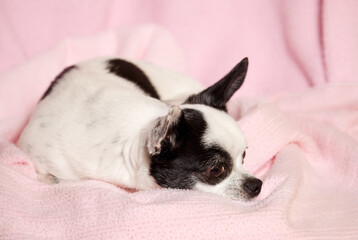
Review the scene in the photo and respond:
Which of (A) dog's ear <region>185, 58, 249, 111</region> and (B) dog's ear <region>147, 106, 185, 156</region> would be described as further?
(A) dog's ear <region>185, 58, 249, 111</region>

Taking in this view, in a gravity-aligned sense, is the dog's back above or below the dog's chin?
above

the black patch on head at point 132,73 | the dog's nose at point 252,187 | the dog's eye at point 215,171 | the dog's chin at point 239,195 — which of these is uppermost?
the black patch on head at point 132,73

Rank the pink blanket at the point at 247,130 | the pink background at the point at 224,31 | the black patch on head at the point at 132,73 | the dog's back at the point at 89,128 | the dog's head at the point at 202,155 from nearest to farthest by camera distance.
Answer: the pink blanket at the point at 247,130 < the dog's head at the point at 202,155 < the dog's back at the point at 89,128 < the black patch on head at the point at 132,73 < the pink background at the point at 224,31

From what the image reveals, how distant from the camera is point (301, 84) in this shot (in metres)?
3.48

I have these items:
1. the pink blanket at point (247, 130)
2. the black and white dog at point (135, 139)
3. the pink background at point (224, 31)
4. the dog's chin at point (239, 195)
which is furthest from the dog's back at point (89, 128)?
the pink background at point (224, 31)

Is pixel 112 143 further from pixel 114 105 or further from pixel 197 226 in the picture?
pixel 197 226

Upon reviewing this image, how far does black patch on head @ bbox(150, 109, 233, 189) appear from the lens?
6.16 feet

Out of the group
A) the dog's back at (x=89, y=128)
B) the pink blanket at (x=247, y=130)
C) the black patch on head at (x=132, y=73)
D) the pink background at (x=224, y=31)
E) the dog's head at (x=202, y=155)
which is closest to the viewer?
the pink blanket at (x=247, y=130)

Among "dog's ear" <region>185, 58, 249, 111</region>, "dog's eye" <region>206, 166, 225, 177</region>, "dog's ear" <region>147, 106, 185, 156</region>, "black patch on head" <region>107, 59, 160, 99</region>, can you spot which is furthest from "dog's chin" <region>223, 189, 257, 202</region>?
"black patch on head" <region>107, 59, 160, 99</region>

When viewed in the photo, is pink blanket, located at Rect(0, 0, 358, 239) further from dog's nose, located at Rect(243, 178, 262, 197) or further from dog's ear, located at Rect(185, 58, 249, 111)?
dog's ear, located at Rect(185, 58, 249, 111)

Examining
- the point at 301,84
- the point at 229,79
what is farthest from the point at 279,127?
the point at 301,84

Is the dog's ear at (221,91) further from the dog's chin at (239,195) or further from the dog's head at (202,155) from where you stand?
the dog's chin at (239,195)

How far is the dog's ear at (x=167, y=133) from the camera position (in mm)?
1712

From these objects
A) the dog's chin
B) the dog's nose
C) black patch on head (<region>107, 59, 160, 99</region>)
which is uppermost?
black patch on head (<region>107, 59, 160, 99</region>)
